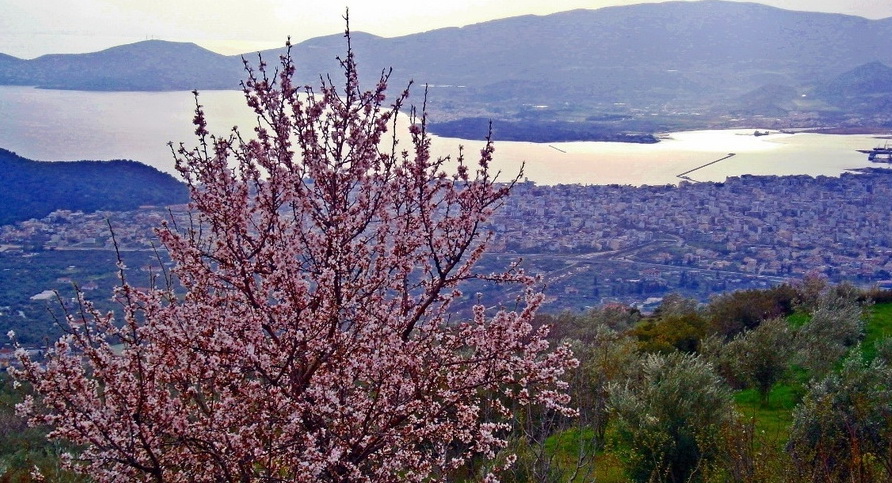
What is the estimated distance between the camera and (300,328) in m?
3.47

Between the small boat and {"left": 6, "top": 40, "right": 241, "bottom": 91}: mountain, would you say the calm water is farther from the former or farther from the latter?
{"left": 6, "top": 40, "right": 241, "bottom": 91}: mountain

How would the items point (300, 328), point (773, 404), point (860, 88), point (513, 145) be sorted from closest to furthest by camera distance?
point (300, 328)
point (773, 404)
point (513, 145)
point (860, 88)

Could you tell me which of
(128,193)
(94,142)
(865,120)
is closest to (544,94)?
(865,120)

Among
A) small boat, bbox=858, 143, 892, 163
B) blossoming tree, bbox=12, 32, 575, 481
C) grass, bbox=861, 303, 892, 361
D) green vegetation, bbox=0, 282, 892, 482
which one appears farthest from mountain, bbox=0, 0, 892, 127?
blossoming tree, bbox=12, 32, 575, 481

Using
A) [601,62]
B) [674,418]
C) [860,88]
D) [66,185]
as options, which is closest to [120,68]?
[66,185]

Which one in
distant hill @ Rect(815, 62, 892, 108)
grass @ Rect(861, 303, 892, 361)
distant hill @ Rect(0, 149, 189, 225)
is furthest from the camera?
distant hill @ Rect(815, 62, 892, 108)

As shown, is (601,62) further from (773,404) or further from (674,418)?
(674,418)

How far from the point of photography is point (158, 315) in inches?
136

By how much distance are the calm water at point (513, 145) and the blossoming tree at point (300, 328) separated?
29.3 feet

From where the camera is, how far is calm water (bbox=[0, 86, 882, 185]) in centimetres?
3384

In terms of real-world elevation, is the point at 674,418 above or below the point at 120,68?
below

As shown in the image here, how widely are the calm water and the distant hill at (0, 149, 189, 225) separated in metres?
1.05

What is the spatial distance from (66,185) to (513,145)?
2985cm

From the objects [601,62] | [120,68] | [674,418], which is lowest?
[674,418]
